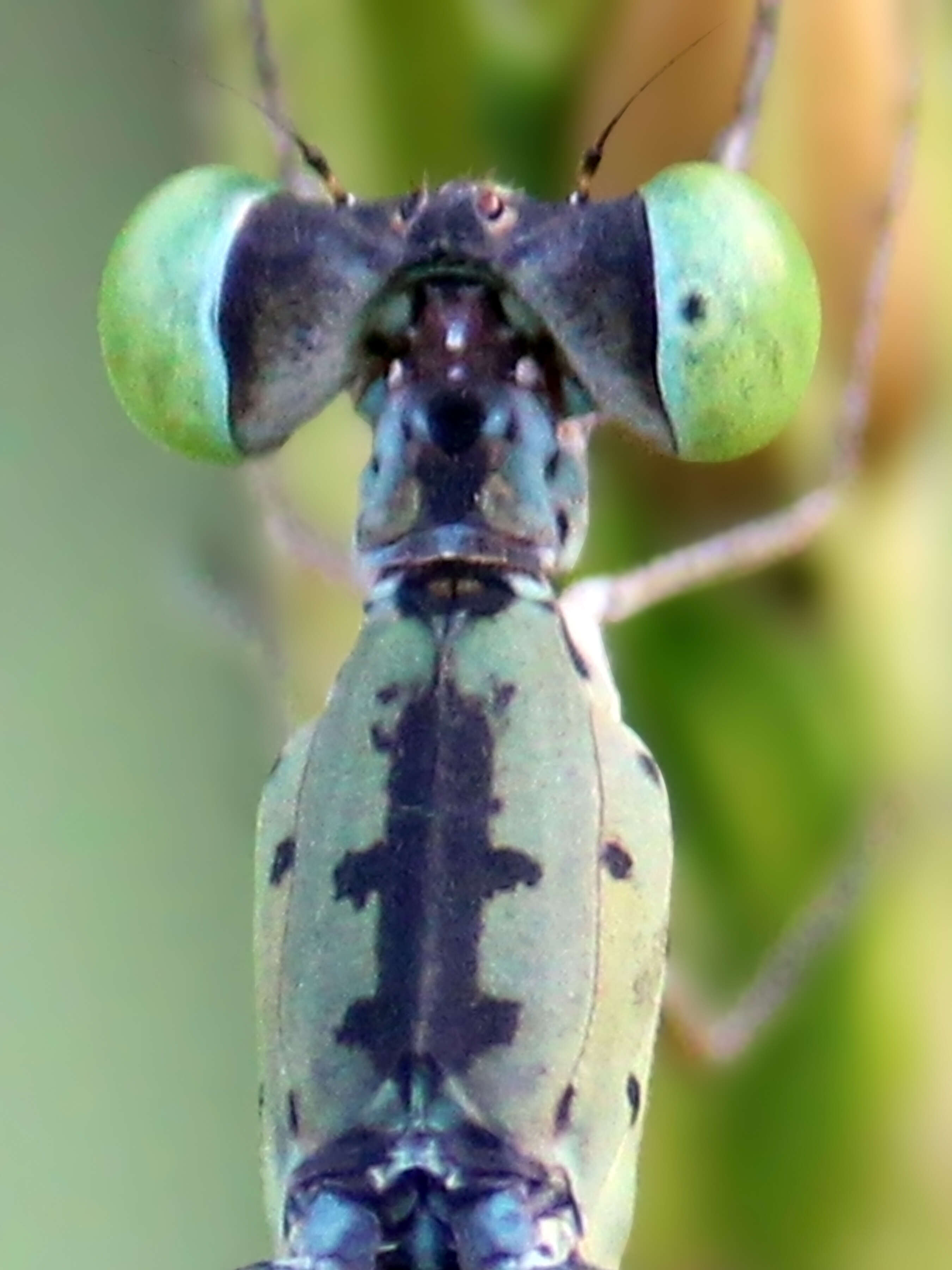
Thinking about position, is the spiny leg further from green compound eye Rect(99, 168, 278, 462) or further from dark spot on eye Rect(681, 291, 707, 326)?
green compound eye Rect(99, 168, 278, 462)

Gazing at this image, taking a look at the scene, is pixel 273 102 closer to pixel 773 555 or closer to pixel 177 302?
pixel 177 302

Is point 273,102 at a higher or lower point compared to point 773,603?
higher

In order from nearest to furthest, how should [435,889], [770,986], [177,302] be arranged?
[435,889], [177,302], [770,986]

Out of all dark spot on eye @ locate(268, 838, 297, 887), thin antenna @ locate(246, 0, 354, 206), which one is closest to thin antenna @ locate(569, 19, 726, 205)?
thin antenna @ locate(246, 0, 354, 206)

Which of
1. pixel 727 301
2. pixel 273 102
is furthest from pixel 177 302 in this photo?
pixel 727 301

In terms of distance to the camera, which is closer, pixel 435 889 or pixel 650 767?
pixel 435 889

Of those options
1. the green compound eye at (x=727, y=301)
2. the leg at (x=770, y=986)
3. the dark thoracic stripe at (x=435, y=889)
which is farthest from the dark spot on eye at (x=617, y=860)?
the green compound eye at (x=727, y=301)

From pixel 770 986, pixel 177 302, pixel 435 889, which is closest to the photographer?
pixel 435 889
